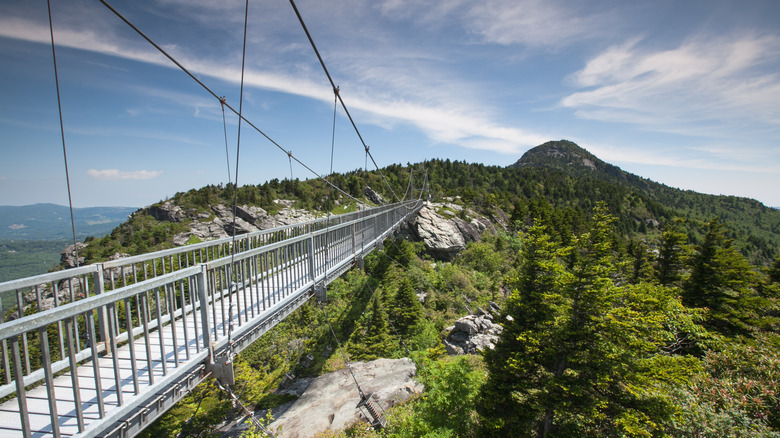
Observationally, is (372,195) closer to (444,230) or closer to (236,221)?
(236,221)

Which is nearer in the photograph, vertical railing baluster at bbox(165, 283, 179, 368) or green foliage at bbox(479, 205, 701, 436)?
vertical railing baluster at bbox(165, 283, 179, 368)

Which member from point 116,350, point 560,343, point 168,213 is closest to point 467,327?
point 560,343

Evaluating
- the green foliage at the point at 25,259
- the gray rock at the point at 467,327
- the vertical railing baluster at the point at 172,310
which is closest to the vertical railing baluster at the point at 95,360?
the vertical railing baluster at the point at 172,310

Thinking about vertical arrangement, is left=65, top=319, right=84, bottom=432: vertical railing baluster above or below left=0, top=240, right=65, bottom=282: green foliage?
above

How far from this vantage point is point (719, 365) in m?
11.6

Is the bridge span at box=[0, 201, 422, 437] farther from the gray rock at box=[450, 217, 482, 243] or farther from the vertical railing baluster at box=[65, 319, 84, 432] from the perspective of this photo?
the gray rock at box=[450, 217, 482, 243]

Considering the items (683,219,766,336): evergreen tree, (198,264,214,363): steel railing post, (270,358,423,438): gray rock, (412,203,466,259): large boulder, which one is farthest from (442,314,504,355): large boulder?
(198,264,214,363): steel railing post

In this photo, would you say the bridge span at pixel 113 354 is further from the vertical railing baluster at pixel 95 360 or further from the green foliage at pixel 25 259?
the green foliage at pixel 25 259

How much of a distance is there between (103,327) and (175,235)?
65.8 m

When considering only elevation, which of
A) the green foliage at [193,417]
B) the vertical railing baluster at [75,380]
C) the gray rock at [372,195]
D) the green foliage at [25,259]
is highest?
the gray rock at [372,195]

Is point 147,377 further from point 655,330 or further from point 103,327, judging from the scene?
point 655,330

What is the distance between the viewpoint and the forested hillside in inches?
391

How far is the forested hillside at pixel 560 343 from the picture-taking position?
32.6ft

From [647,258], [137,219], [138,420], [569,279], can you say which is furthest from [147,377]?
[137,219]
